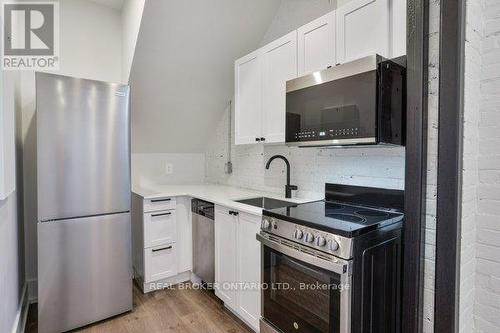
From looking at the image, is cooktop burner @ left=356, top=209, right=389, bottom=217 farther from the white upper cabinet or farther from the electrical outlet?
the electrical outlet

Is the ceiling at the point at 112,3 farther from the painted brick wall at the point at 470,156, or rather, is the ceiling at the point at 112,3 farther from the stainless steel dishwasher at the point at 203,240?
the painted brick wall at the point at 470,156

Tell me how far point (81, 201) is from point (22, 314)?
994 millimetres

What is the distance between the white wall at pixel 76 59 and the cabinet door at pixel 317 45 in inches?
81.1

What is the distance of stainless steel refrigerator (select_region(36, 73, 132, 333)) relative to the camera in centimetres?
194

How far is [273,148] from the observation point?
8.86ft

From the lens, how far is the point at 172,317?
223 cm

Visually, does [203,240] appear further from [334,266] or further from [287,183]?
[334,266]

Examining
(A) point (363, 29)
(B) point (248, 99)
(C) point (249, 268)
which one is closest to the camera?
(A) point (363, 29)

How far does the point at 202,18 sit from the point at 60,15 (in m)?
1.41

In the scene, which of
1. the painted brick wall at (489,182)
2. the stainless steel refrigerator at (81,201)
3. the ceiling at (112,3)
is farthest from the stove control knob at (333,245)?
the ceiling at (112,3)

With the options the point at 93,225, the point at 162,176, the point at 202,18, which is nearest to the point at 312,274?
the point at 93,225

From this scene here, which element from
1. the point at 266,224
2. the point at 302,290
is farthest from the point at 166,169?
the point at 302,290

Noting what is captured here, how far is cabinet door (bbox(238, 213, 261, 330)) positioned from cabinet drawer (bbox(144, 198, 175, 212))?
35.1 inches

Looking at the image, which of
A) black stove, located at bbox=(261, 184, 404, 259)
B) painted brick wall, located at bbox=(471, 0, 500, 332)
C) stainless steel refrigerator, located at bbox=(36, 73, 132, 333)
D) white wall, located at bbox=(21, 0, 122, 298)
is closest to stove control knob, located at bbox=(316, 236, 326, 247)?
black stove, located at bbox=(261, 184, 404, 259)
